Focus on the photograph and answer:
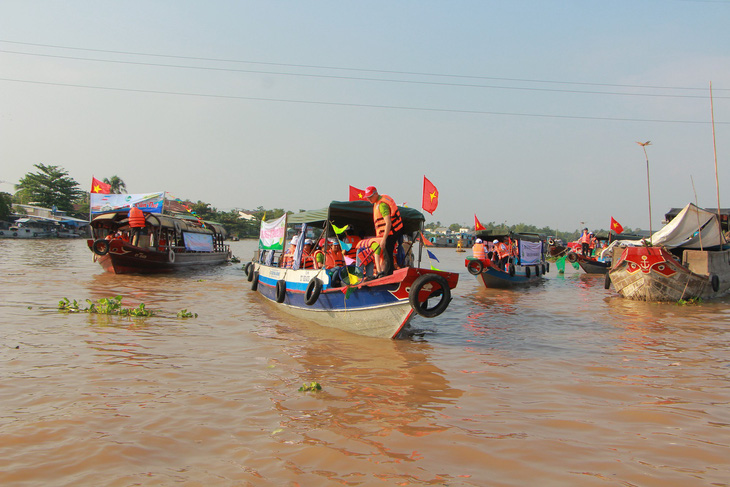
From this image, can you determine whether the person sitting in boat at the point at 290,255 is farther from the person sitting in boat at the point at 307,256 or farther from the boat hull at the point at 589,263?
the boat hull at the point at 589,263

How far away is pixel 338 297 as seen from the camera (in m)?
8.15

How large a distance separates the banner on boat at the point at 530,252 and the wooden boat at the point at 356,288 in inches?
410

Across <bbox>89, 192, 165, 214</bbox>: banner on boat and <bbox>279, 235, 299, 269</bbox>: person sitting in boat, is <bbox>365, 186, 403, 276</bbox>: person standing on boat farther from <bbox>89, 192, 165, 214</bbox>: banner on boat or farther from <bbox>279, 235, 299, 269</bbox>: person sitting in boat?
<bbox>89, 192, 165, 214</bbox>: banner on boat

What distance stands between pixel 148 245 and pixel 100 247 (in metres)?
2.67

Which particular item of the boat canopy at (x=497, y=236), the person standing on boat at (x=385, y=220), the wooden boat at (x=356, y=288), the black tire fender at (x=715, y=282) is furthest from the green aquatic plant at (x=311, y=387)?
the boat canopy at (x=497, y=236)

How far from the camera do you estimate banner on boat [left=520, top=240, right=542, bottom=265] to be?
18781mm

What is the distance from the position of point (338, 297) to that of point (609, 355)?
4.27m

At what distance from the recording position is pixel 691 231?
45.9ft

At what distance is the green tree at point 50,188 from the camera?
53062mm

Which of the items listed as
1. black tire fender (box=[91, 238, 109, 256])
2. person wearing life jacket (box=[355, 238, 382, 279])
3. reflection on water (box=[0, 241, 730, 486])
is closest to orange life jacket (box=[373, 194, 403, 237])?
person wearing life jacket (box=[355, 238, 382, 279])

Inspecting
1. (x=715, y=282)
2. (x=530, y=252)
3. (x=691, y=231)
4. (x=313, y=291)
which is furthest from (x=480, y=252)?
(x=313, y=291)

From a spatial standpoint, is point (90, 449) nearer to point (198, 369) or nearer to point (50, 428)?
point (50, 428)

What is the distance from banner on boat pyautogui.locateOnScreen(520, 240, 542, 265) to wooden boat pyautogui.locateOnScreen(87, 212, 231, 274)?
13783 millimetres

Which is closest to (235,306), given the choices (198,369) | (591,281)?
(198,369)
